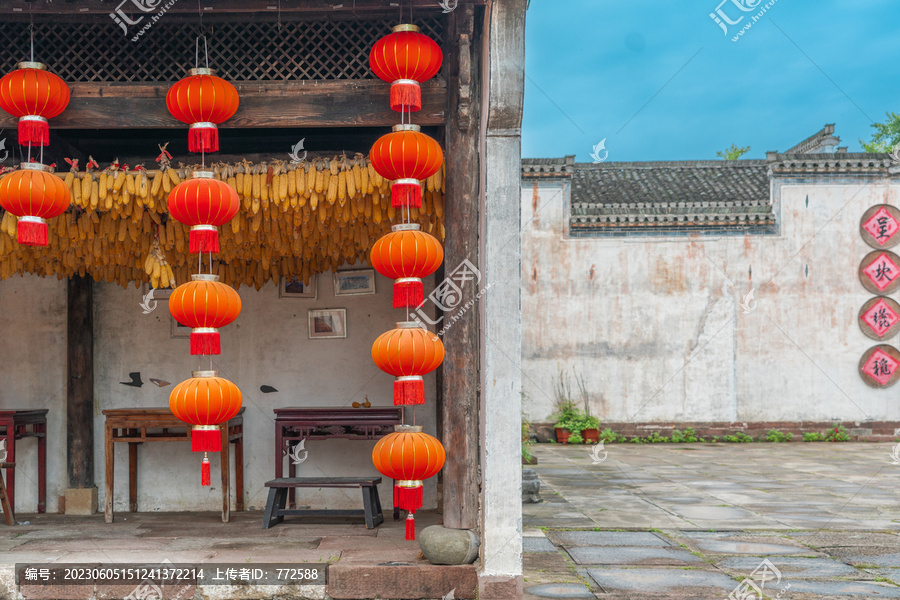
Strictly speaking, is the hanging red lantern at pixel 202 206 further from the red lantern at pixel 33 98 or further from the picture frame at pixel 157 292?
the picture frame at pixel 157 292

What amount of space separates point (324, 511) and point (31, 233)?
3216 millimetres

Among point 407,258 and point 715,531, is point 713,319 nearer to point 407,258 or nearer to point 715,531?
point 715,531

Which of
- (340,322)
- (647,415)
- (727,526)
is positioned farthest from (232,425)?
(647,415)

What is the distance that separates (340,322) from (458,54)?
128 inches

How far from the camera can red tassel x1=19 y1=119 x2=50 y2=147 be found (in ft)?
15.7

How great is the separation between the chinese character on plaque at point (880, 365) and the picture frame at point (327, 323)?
1322 centimetres

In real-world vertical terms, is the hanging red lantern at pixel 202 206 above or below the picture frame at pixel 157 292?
above

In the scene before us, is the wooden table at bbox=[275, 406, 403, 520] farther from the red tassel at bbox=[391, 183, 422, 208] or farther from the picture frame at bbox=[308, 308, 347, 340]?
the red tassel at bbox=[391, 183, 422, 208]

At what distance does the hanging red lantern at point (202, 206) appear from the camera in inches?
180

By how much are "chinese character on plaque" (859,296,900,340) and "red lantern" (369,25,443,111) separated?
14.6 m

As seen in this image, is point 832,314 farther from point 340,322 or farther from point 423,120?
point 423,120

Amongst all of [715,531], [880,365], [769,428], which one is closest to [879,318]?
[880,365]

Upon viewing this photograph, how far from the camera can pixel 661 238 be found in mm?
16359

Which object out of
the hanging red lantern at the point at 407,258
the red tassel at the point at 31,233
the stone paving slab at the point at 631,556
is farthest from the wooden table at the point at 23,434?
the stone paving slab at the point at 631,556
